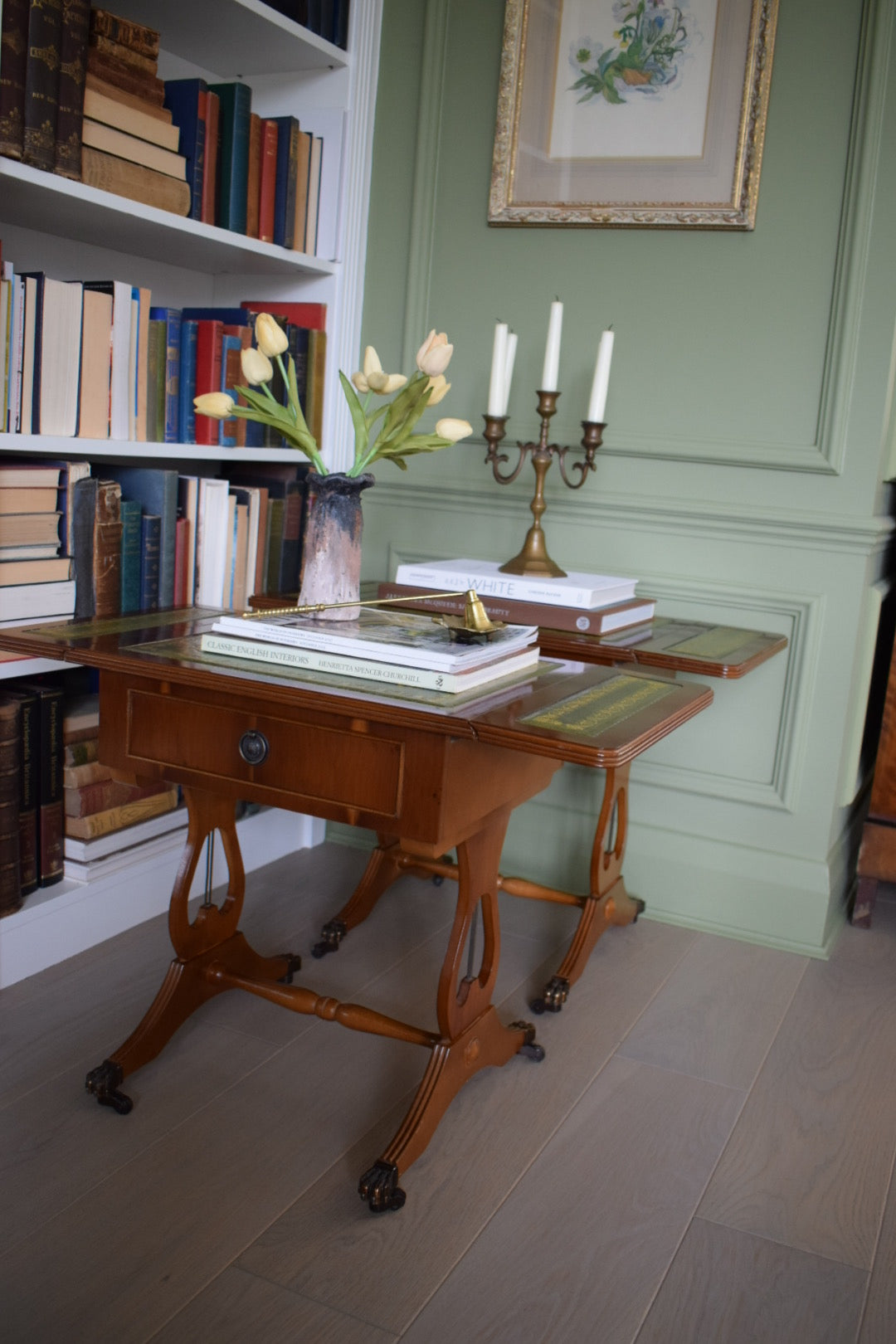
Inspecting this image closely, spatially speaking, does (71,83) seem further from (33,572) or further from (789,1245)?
(789,1245)

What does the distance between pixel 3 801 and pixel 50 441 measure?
62 cm

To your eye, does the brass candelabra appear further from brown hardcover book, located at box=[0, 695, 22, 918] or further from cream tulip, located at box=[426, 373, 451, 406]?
brown hardcover book, located at box=[0, 695, 22, 918]

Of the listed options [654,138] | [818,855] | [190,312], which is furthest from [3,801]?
[654,138]

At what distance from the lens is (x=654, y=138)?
2283 mm

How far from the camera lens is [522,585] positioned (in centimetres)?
200

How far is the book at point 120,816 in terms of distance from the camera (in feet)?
6.98

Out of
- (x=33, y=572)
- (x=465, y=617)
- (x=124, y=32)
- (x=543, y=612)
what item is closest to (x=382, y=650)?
(x=465, y=617)

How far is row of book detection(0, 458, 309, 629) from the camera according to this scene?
6.35 ft

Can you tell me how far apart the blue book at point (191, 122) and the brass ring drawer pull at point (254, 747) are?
1.23 meters

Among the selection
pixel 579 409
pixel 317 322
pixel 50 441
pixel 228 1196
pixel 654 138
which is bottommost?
pixel 228 1196

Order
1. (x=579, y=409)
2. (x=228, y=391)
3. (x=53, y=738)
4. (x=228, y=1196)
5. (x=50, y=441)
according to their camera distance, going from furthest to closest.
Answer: (x=579, y=409)
(x=228, y=391)
(x=53, y=738)
(x=50, y=441)
(x=228, y=1196)

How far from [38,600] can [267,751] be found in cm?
74

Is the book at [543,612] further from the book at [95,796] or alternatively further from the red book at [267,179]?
the red book at [267,179]

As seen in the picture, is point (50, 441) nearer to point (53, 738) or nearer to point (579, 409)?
point (53, 738)
